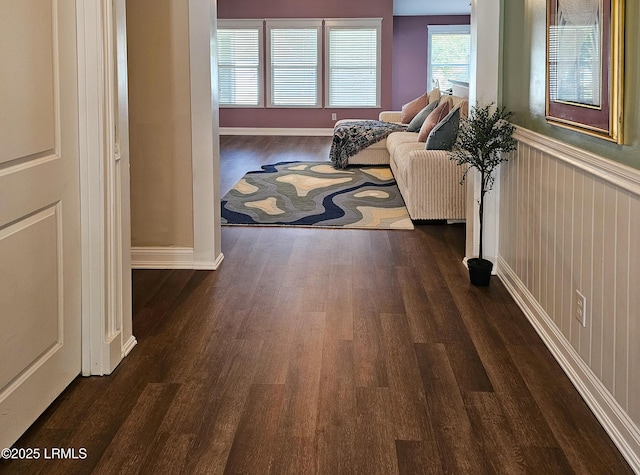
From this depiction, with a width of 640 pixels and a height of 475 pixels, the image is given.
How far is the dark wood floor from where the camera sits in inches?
88.7

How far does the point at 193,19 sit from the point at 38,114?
6.86 feet

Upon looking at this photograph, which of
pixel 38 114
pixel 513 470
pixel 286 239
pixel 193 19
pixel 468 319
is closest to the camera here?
pixel 513 470

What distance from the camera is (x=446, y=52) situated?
14930mm

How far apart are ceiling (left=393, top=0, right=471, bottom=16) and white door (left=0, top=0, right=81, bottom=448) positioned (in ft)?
37.0

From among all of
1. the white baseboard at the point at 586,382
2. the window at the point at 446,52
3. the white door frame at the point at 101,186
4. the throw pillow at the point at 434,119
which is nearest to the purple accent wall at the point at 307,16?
the window at the point at 446,52

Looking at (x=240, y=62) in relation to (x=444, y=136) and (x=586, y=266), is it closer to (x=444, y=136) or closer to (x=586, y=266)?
(x=444, y=136)

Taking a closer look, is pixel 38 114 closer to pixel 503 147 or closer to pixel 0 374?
pixel 0 374

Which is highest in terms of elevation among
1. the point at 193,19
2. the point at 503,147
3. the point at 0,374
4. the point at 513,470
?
the point at 193,19

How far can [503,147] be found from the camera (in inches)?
156

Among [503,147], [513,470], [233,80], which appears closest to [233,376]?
[513,470]

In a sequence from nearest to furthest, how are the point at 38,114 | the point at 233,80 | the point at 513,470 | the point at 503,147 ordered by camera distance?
the point at 513,470 → the point at 38,114 → the point at 503,147 → the point at 233,80

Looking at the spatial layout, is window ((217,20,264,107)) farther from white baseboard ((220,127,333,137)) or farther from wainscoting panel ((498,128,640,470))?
wainscoting panel ((498,128,640,470))

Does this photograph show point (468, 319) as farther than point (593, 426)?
Yes

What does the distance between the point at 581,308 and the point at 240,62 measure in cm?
1163
